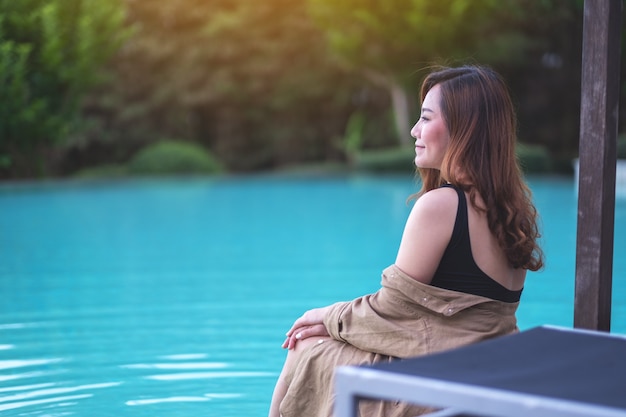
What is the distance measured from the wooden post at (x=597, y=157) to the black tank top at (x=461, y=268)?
1.44 feet

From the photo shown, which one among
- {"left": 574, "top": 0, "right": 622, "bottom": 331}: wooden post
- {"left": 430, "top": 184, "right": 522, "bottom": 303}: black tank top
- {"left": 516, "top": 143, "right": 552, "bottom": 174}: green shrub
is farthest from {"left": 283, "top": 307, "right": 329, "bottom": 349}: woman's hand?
{"left": 516, "top": 143, "right": 552, "bottom": 174}: green shrub

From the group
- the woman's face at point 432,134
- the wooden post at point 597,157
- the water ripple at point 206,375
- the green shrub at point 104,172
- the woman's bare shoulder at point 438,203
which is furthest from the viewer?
the green shrub at point 104,172

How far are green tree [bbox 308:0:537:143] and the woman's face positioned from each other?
68.7ft

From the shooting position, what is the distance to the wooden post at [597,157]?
8.71 ft

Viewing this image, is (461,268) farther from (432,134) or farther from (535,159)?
(535,159)

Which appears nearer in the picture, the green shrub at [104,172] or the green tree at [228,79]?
the green shrub at [104,172]

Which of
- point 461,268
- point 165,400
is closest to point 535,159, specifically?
point 165,400

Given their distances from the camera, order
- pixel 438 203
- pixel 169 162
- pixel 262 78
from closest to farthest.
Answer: pixel 438 203 → pixel 169 162 → pixel 262 78

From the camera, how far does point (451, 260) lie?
238cm

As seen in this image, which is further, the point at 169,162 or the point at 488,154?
the point at 169,162

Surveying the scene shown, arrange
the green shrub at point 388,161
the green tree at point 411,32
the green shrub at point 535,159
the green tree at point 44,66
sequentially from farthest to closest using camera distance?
the green tree at point 411,32, the green shrub at point 388,161, the green shrub at point 535,159, the green tree at point 44,66

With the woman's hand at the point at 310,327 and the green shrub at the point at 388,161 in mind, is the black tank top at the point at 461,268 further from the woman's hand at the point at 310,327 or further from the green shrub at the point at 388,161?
the green shrub at the point at 388,161

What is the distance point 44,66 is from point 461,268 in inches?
725

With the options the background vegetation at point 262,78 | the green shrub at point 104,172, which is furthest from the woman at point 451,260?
the green shrub at point 104,172
